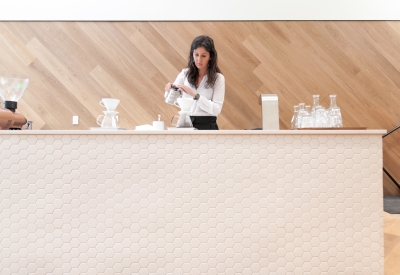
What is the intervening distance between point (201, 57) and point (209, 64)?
→ 94mm

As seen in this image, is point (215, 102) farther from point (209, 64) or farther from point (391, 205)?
point (391, 205)

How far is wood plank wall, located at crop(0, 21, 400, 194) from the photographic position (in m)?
3.43

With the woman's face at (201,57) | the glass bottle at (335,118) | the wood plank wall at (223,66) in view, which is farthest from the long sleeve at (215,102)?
the wood plank wall at (223,66)

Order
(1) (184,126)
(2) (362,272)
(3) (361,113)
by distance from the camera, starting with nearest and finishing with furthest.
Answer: (2) (362,272) → (1) (184,126) → (3) (361,113)

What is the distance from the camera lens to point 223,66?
3.43 m

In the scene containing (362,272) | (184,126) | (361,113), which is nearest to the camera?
(362,272)

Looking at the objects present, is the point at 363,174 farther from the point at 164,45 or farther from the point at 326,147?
the point at 164,45

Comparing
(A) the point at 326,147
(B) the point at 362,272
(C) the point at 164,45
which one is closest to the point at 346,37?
(C) the point at 164,45

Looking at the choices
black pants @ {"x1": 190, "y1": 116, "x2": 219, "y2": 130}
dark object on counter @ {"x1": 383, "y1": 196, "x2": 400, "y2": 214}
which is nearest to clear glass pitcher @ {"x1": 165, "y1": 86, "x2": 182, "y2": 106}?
black pants @ {"x1": 190, "y1": 116, "x2": 219, "y2": 130}

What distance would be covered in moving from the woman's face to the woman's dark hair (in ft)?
0.07
